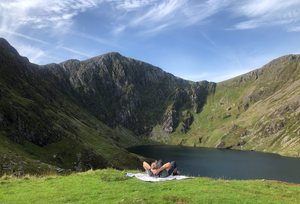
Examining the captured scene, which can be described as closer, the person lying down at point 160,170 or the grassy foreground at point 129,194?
the grassy foreground at point 129,194

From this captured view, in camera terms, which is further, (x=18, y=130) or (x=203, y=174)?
(x=203, y=174)

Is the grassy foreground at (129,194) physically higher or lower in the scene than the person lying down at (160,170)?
higher

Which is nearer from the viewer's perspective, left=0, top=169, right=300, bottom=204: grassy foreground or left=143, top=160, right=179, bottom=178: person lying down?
left=0, top=169, right=300, bottom=204: grassy foreground

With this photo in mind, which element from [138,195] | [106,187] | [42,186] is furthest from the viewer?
[42,186]

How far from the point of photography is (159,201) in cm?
1300

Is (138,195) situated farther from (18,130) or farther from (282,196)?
(18,130)

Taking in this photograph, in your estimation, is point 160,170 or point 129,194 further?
point 160,170

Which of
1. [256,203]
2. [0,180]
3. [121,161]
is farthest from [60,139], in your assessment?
[256,203]

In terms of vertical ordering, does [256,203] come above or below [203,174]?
above

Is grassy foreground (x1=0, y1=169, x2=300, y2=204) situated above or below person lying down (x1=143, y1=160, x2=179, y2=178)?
above

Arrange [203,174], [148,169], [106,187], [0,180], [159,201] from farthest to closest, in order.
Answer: [203,174] < [148,169] < [0,180] < [106,187] < [159,201]

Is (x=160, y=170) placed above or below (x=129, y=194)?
below

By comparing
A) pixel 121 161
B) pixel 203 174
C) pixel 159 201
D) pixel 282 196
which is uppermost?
pixel 159 201

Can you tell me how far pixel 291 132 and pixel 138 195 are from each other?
830 ft
